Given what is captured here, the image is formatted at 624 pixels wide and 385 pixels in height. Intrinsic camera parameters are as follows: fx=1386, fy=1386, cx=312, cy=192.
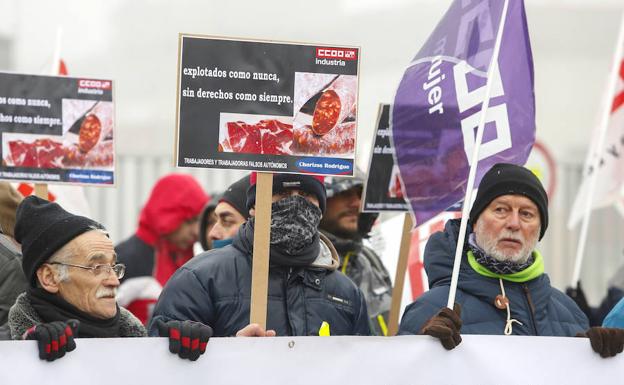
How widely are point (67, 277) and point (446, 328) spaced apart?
1.22m

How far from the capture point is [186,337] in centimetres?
414

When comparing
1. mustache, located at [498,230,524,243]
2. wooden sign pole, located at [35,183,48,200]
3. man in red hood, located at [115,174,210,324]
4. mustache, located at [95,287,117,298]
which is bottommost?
man in red hood, located at [115,174,210,324]

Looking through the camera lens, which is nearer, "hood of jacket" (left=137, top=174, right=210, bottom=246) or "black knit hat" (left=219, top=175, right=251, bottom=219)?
"black knit hat" (left=219, top=175, right=251, bottom=219)

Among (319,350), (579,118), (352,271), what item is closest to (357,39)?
(579,118)

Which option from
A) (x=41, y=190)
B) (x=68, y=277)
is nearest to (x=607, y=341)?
(x=68, y=277)

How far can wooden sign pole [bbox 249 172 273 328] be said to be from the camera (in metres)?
4.55

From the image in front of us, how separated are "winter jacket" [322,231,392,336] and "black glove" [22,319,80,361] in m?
2.29

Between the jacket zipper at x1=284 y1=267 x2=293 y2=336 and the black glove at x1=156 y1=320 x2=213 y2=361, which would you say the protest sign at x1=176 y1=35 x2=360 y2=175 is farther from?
the black glove at x1=156 y1=320 x2=213 y2=361

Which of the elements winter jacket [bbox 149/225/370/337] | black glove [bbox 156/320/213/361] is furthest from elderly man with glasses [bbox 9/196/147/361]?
black glove [bbox 156/320/213/361]

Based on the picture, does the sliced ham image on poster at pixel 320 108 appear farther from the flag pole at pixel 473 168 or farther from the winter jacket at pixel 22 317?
the winter jacket at pixel 22 317

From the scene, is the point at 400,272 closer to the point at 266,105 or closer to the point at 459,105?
the point at 459,105

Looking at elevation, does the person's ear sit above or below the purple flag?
below

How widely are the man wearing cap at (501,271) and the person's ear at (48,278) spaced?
121 centimetres

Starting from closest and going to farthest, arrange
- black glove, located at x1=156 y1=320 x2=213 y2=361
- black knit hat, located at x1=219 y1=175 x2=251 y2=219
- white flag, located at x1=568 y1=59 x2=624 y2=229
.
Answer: black glove, located at x1=156 y1=320 x2=213 y2=361, black knit hat, located at x1=219 y1=175 x2=251 y2=219, white flag, located at x1=568 y1=59 x2=624 y2=229
